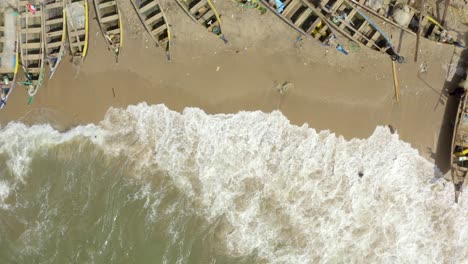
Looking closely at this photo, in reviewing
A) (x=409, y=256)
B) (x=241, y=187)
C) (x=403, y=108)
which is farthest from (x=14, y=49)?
(x=409, y=256)

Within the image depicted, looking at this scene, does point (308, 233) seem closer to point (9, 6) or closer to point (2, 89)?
point (2, 89)

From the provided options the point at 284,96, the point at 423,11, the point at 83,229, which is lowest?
the point at 83,229

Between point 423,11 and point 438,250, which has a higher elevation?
point 423,11

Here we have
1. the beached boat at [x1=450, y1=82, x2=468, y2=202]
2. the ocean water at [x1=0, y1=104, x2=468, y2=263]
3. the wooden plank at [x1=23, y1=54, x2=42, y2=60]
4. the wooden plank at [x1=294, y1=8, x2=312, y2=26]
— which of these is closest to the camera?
the beached boat at [x1=450, y1=82, x2=468, y2=202]

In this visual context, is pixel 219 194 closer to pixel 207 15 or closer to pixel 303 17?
pixel 207 15

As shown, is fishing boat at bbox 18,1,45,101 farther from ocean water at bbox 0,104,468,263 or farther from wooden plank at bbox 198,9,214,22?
wooden plank at bbox 198,9,214,22

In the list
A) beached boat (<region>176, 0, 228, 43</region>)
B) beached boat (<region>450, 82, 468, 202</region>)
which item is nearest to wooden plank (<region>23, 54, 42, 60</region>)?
beached boat (<region>176, 0, 228, 43</region>)

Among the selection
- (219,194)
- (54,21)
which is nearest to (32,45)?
(54,21)
